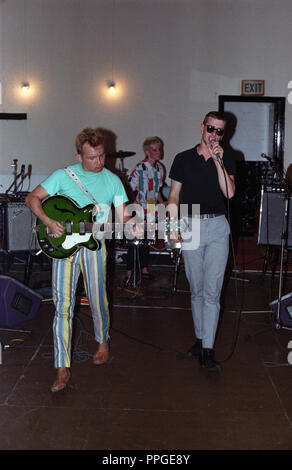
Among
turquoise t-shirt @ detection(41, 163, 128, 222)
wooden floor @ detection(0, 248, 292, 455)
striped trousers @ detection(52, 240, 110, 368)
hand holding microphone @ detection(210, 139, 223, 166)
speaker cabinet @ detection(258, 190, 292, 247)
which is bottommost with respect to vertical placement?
wooden floor @ detection(0, 248, 292, 455)

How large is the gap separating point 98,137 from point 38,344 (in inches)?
78.8

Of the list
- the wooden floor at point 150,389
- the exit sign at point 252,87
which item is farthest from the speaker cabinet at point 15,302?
the exit sign at point 252,87

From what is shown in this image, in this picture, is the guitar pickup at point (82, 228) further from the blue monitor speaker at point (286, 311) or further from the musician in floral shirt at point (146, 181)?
the musician in floral shirt at point (146, 181)

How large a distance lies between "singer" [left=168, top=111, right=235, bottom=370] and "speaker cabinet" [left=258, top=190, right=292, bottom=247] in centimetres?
212

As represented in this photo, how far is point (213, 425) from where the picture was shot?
3.05 m

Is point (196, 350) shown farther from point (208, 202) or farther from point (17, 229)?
point (17, 229)

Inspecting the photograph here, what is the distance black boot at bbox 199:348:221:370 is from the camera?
3.94 meters

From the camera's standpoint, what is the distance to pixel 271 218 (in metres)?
5.83

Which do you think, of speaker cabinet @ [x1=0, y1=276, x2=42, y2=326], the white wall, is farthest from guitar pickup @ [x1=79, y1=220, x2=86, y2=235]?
the white wall

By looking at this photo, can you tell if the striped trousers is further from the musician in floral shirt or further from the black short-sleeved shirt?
the musician in floral shirt

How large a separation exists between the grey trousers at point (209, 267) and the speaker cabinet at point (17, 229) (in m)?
3.01

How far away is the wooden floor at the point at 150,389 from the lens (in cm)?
289

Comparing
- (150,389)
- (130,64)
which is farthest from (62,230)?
(130,64)

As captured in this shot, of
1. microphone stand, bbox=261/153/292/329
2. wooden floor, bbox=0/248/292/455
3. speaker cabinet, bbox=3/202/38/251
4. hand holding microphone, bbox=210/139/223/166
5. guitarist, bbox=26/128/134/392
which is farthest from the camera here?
speaker cabinet, bbox=3/202/38/251
